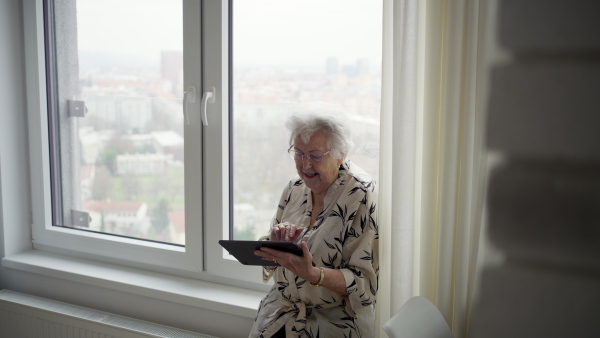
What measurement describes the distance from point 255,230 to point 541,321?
1443 millimetres

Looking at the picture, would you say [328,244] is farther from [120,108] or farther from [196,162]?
[120,108]

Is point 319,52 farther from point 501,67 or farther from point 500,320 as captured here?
point 500,320

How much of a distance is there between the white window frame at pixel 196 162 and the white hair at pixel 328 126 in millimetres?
625

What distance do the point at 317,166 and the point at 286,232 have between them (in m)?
0.25

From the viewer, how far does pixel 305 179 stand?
1828 millimetres

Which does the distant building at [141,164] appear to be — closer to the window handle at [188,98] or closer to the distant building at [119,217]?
the distant building at [119,217]

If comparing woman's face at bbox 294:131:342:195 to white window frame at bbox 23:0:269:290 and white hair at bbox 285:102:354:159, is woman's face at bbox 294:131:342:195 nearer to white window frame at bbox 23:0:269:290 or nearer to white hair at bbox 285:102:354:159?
white hair at bbox 285:102:354:159

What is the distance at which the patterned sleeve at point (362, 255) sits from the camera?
170 centimetres

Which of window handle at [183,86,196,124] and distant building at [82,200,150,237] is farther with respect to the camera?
distant building at [82,200,150,237]

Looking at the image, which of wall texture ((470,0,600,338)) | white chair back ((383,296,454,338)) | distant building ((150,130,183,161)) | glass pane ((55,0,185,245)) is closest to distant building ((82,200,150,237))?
glass pane ((55,0,185,245))

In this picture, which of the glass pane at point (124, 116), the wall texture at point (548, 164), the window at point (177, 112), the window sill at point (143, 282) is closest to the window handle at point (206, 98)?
the window at point (177, 112)

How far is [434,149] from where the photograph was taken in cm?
165

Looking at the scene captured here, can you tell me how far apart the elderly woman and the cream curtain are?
0.09 meters

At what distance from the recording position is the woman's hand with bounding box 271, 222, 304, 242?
1816 millimetres
